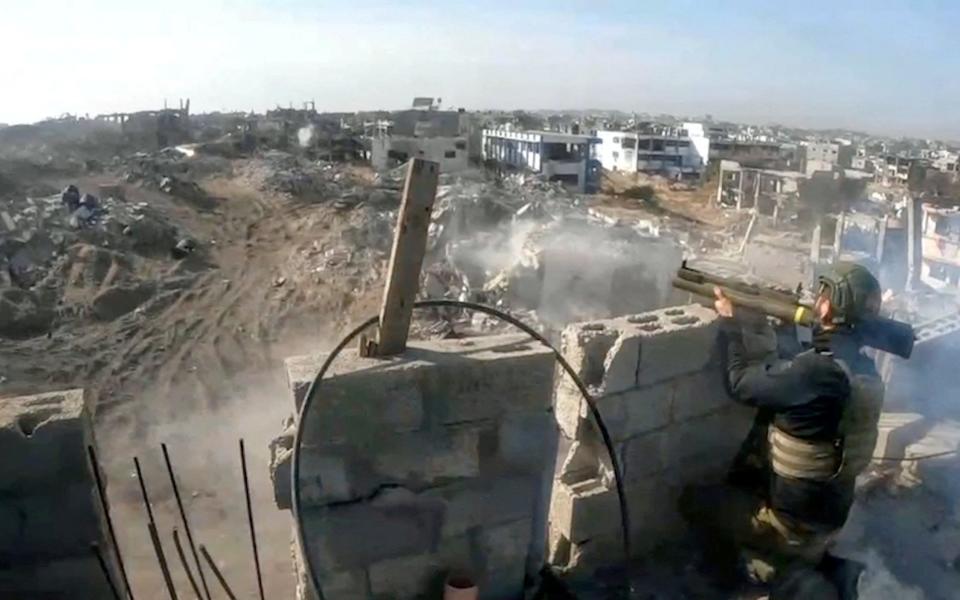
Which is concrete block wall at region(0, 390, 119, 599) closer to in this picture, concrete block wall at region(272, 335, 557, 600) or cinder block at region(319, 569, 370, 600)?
concrete block wall at region(272, 335, 557, 600)

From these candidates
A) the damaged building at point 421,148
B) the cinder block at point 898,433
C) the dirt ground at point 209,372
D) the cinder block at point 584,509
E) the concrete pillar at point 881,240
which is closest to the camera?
the cinder block at point 584,509

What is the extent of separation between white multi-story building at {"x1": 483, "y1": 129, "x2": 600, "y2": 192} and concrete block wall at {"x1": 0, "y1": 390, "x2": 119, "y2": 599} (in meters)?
44.2

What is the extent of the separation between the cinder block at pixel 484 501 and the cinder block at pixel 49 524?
1126 mm

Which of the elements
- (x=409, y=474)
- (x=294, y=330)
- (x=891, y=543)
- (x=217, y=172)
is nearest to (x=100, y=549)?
(x=409, y=474)

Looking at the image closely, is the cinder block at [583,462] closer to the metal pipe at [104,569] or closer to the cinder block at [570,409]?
the cinder block at [570,409]

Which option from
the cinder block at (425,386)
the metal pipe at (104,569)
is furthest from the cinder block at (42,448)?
the cinder block at (425,386)

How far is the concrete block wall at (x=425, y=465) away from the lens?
2557 millimetres

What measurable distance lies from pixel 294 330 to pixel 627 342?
15.2 metres

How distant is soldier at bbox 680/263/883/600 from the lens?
3.24 m

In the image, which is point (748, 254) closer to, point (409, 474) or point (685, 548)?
point (685, 548)

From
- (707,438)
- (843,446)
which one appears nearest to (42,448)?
(707,438)

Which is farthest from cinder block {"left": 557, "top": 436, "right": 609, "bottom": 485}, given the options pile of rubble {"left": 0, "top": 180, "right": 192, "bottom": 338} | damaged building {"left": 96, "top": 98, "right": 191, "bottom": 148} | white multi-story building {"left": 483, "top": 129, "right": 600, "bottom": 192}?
damaged building {"left": 96, "top": 98, "right": 191, "bottom": 148}

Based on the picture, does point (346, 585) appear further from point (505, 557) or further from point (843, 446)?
point (843, 446)

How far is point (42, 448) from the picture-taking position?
93.7 inches
